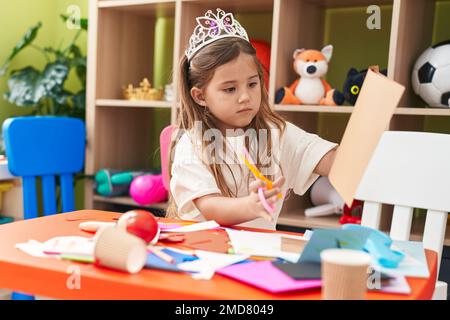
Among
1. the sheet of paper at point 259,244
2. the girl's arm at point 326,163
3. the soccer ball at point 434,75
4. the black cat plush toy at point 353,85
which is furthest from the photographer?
the black cat plush toy at point 353,85

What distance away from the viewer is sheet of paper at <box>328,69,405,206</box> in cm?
72

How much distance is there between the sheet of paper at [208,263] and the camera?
719 millimetres

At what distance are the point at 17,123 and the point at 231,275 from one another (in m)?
1.44

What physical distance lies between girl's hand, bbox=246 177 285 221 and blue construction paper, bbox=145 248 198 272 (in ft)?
0.55

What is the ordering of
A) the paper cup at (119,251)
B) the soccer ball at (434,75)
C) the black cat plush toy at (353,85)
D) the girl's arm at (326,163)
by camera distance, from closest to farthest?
the paper cup at (119,251) → the girl's arm at (326,163) → the soccer ball at (434,75) → the black cat plush toy at (353,85)

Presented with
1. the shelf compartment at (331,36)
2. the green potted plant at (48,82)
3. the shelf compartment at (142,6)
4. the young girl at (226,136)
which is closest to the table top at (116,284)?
the young girl at (226,136)

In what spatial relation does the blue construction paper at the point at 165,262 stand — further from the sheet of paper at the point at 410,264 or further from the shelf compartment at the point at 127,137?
the shelf compartment at the point at 127,137

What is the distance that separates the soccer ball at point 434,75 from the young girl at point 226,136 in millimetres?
725

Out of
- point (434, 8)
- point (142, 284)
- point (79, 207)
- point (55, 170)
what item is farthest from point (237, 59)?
point (79, 207)

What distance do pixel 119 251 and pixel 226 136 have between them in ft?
2.23

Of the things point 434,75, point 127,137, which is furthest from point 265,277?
point 127,137

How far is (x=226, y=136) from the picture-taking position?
136cm

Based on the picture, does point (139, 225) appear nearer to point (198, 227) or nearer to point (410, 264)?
point (198, 227)
